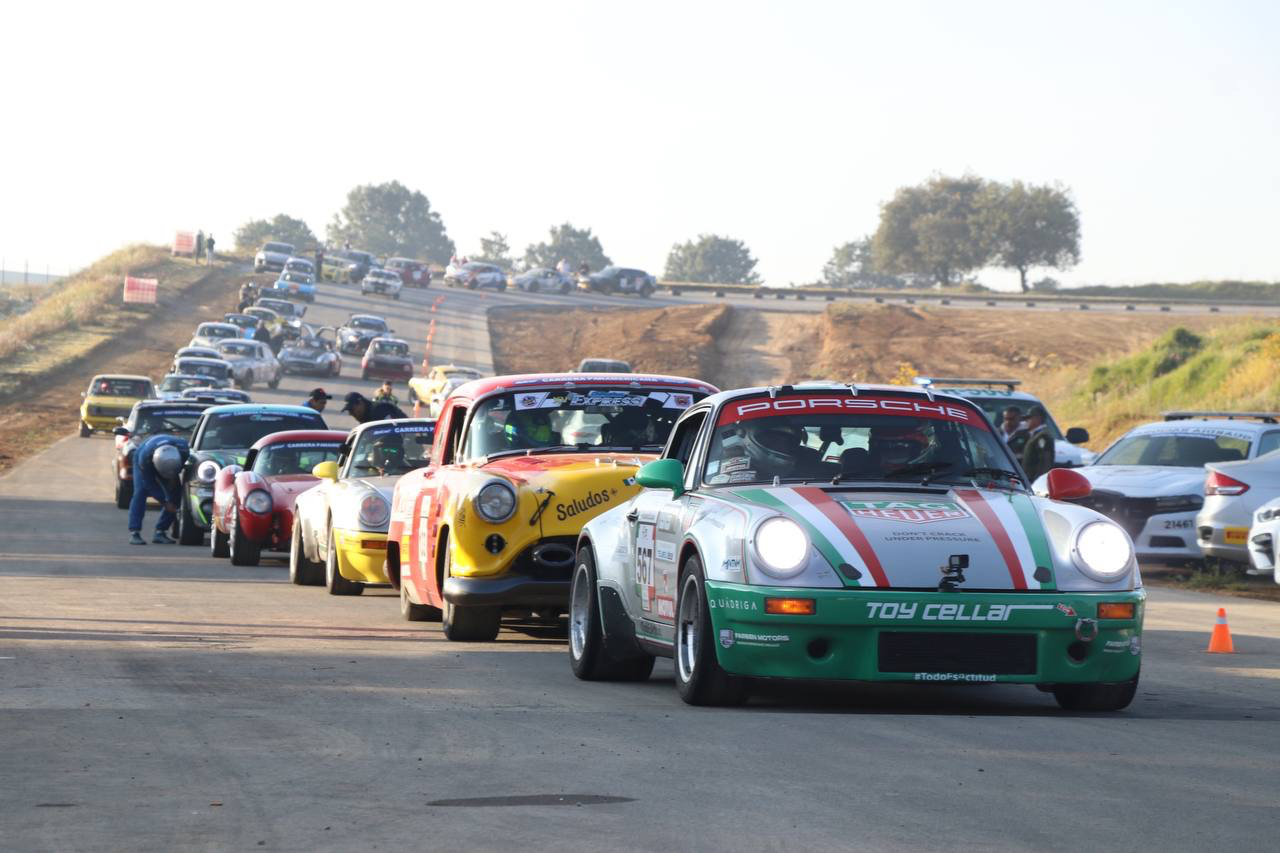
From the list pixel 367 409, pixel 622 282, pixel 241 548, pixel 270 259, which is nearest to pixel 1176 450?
pixel 367 409

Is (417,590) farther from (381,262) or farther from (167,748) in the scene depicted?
(381,262)

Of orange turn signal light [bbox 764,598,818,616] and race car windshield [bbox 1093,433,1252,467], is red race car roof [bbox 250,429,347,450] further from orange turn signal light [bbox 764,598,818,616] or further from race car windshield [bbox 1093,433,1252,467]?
orange turn signal light [bbox 764,598,818,616]

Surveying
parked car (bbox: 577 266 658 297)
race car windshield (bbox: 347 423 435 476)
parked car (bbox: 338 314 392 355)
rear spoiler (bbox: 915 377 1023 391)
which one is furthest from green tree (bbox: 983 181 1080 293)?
race car windshield (bbox: 347 423 435 476)

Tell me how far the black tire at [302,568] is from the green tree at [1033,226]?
4551 inches

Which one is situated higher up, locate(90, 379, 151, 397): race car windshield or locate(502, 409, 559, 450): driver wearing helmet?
locate(502, 409, 559, 450): driver wearing helmet

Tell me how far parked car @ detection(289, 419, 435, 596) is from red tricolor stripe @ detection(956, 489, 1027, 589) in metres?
7.42

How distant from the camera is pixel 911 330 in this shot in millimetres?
74125

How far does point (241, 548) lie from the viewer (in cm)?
1980

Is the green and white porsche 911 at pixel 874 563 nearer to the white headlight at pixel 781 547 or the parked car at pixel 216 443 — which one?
the white headlight at pixel 781 547

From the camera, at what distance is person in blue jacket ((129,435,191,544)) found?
22.4 metres

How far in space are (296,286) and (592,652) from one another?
76.3 meters

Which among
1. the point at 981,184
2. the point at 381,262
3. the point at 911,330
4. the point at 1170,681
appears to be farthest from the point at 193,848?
the point at 981,184

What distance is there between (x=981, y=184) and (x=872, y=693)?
12970 centimetres

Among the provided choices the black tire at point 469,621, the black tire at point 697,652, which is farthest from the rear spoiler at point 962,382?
the black tire at point 697,652
